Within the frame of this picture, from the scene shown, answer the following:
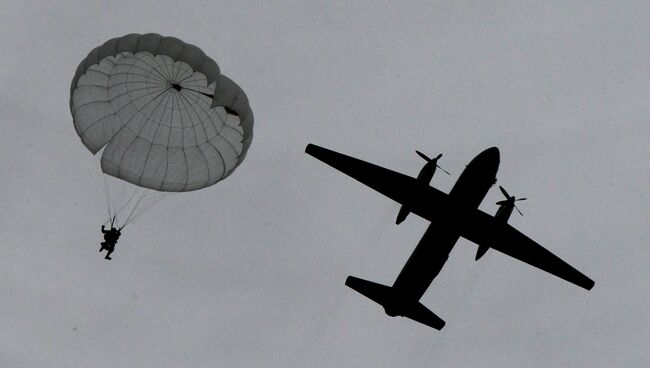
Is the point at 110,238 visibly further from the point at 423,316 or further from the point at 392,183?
the point at 423,316

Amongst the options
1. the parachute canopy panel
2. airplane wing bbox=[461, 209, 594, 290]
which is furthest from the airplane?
the parachute canopy panel

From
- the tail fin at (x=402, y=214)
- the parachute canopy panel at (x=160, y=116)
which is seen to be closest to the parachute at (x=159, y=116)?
the parachute canopy panel at (x=160, y=116)

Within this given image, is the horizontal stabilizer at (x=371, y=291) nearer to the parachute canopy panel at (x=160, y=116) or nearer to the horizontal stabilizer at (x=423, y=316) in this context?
the horizontal stabilizer at (x=423, y=316)

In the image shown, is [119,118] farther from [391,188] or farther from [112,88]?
[391,188]

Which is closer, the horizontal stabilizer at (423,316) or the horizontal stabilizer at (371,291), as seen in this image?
the horizontal stabilizer at (371,291)

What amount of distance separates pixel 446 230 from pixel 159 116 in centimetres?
2202

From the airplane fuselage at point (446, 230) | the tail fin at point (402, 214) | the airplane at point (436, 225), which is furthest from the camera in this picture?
the tail fin at point (402, 214)

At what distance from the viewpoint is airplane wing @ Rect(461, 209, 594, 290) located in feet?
161

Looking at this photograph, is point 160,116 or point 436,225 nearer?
point 160,116

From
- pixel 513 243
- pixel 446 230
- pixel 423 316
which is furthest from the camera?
pixel 423 316

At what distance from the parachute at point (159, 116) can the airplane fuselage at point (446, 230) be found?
49.0 feet

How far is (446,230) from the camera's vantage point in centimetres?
4925

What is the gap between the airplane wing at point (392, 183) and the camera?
48.3 m

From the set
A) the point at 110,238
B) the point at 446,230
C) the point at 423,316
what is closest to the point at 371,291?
the point at 423,316
